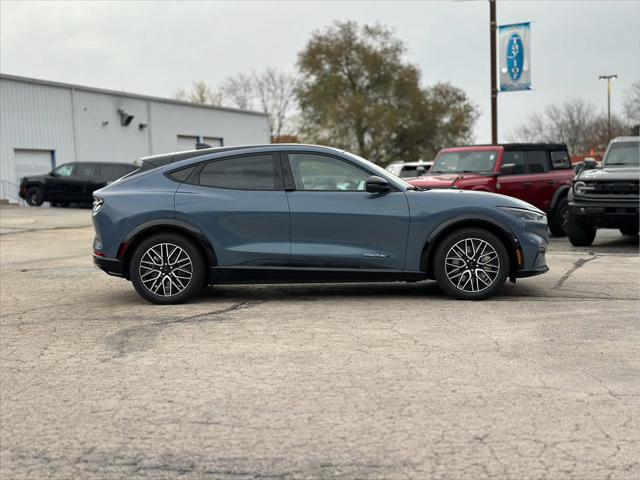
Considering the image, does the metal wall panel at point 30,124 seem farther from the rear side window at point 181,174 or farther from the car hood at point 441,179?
the rear side window at point 181,174

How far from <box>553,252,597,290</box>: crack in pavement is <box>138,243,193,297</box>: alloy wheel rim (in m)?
4.04

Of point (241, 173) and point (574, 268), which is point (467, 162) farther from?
point (241, 173)

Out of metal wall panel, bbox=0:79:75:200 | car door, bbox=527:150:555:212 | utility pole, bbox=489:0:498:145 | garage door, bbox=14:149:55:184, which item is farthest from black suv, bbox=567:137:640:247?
garage door, bbox=14:149:55:184

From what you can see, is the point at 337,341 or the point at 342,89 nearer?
the point at 337,341

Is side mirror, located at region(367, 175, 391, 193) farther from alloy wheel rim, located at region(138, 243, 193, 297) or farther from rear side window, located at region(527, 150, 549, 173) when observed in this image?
rear side window, located at region(527, 150, 549, 173)

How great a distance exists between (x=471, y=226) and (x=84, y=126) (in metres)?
31.7

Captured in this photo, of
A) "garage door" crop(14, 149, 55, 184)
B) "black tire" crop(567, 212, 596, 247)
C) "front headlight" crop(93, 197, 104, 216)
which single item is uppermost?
"garage door" crop(14, 149, 55, 184)

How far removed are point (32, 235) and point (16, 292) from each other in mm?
9199

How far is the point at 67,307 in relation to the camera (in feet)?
26.5

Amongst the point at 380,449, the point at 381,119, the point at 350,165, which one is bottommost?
the point at 380,449

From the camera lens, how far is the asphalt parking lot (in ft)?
12.4

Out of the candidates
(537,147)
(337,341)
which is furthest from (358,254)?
(537,147)

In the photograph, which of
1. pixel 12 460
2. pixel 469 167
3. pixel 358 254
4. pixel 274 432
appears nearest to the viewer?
pixel 12 460

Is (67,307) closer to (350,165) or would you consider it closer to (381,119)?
(350,165)
